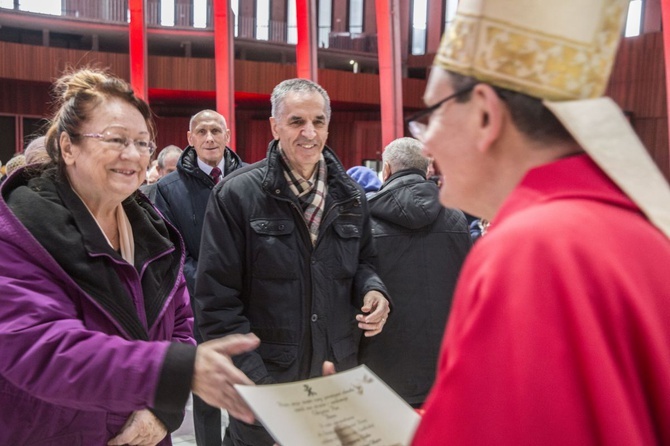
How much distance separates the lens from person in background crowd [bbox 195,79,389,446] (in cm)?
242

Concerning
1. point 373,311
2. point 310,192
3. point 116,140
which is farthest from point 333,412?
point 310,192

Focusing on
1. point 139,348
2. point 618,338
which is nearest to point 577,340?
point 618,338

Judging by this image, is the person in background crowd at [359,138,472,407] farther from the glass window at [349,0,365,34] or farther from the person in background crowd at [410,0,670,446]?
the glass window at [349,0,365,34]

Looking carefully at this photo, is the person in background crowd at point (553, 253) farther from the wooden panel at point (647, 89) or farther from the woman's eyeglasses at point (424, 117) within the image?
the wooden panel at point (647, 89)

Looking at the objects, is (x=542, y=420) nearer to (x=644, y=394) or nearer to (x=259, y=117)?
(x=644, y=394)

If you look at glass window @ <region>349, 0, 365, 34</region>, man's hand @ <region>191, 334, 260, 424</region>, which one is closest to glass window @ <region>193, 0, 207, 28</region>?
glass window @ <region>349, 0, 365, 34</region>

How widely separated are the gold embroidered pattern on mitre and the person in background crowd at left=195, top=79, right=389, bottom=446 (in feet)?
4.92

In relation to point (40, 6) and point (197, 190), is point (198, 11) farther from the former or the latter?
point (197, 190)

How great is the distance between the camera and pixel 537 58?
3.22 feet

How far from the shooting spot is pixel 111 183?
6.30ft

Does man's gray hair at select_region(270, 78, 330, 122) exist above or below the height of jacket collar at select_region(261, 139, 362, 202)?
above

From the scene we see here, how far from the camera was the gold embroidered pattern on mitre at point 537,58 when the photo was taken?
979 millimetres

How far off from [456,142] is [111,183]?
3.90 ft

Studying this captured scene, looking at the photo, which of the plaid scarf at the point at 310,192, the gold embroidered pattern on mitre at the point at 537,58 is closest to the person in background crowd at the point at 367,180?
the plaid scarf at the point at 310,192
